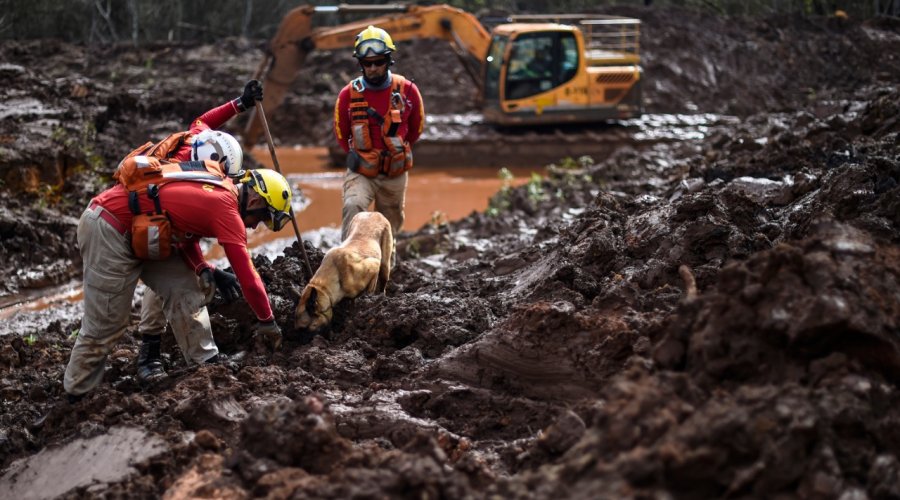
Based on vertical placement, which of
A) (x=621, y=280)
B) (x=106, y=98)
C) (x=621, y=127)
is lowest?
(x=621, y=127)

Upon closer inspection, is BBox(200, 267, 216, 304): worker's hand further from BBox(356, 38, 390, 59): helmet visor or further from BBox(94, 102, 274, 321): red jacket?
BBox(356, 38, 390, 59): helmet visor

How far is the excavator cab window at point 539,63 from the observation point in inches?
639

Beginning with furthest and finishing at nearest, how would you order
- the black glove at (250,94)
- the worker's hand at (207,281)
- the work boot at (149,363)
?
the black glove at (250,94) → the work boot at (149,363) → the worker's hand at (207,281)

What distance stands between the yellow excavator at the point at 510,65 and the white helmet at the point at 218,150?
936 cm

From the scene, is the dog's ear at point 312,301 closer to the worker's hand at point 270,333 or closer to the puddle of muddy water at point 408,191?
the worker's hand at point 270,333

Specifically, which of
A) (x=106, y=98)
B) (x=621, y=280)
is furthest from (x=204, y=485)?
(x=106, y=98)

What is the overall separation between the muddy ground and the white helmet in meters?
0.97

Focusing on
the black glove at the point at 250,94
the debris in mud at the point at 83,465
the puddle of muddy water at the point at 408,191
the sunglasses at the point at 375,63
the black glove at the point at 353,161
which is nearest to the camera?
the debris in mud at the point at 83,465

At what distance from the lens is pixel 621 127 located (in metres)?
17.5

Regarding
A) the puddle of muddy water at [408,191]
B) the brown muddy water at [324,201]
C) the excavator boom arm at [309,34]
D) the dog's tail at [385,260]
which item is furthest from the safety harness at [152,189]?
the excavator boom arm at [309,34]

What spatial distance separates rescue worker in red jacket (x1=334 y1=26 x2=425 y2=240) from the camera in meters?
7.71

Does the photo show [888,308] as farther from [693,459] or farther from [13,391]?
[13,391]

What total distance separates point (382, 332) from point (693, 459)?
9.93 ft

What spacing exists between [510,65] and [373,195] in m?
8.65
